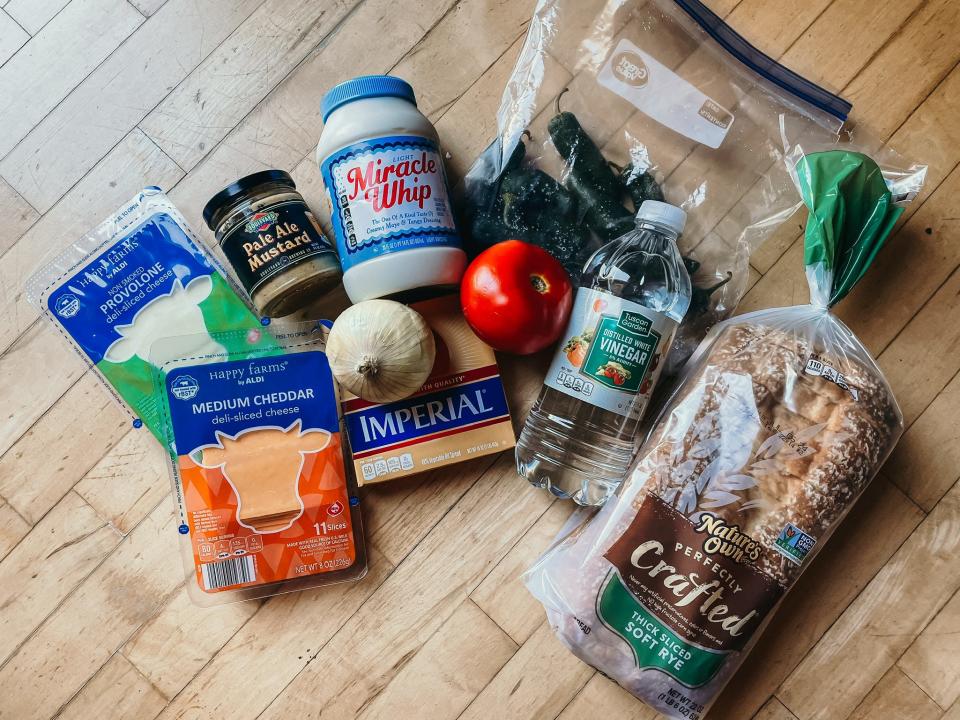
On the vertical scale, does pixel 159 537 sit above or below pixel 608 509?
below

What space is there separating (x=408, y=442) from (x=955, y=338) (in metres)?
0.81

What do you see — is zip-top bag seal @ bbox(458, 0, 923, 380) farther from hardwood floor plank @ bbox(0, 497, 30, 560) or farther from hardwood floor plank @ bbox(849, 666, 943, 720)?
hardwood floor plank @ bbox(0, 497, 30, 560)

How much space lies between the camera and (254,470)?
976mm

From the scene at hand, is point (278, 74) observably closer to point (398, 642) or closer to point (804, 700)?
point (398, 642)

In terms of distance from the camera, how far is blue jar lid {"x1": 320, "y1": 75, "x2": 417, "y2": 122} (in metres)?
0.90

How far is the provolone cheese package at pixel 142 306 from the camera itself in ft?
3.28

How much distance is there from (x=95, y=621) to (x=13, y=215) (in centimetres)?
62

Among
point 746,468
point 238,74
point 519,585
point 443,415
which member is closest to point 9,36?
point 238,74

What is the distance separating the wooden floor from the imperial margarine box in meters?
0.05

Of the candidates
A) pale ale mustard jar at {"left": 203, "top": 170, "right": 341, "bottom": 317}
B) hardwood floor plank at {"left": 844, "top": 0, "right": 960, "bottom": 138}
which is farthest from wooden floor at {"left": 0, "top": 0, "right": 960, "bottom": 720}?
pale ale mustard jar at {"left": 203, "top": 170, "right": 341, "bottom": 317}

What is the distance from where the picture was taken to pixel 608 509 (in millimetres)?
903

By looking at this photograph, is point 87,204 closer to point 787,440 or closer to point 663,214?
point 663,214

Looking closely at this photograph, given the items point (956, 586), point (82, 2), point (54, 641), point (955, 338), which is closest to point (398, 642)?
point (54, 641)

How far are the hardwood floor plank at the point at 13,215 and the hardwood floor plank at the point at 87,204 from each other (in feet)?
0.03
